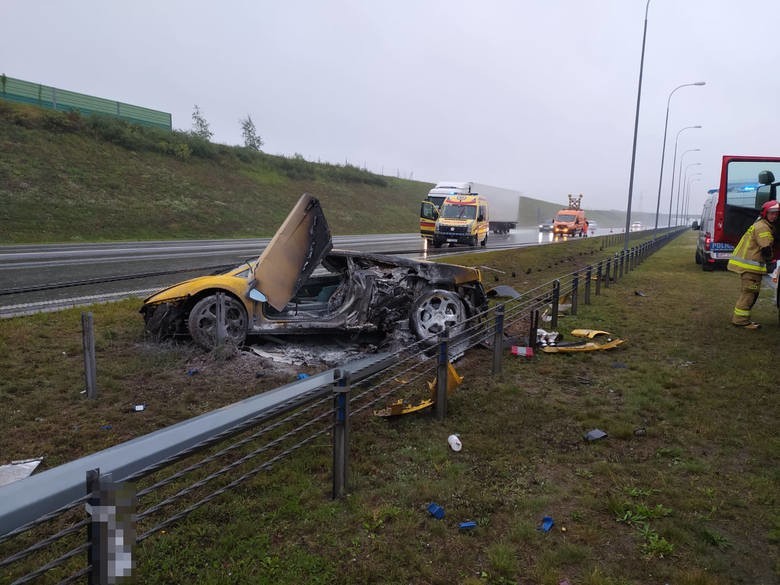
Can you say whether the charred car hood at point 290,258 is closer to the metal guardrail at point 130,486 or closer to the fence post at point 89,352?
the fence post at point 89,352

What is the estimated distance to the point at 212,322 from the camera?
20.5ft

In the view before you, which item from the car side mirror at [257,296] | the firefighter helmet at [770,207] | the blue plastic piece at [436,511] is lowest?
the blue plastic piece at [436,511]

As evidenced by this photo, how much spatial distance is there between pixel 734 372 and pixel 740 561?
152 inches

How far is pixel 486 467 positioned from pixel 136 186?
30.3m

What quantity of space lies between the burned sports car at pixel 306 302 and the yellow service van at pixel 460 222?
678 inches

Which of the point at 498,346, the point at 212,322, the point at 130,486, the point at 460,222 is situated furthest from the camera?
the point at 460,222

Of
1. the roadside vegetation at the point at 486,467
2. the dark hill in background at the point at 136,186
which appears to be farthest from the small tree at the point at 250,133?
the roadside vegetation at the point at 486,467

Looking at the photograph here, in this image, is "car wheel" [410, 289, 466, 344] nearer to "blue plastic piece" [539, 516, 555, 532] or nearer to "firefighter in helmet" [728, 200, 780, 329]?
"blue plastic piece" [539, 516, 555, 532]

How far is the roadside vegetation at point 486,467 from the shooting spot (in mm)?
2795

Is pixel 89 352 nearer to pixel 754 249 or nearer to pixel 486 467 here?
pixel 486 467

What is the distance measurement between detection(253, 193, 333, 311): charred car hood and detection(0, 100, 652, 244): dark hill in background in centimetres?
1819

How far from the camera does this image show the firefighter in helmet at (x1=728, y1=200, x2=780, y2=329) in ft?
25.8

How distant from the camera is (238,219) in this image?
31922 millimetres

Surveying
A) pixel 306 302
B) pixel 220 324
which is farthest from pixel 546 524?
pixel 306 302
